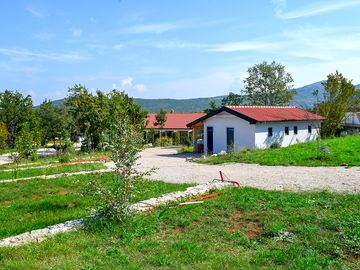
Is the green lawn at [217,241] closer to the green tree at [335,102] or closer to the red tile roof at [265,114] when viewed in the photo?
the red tile roof at [265,114]

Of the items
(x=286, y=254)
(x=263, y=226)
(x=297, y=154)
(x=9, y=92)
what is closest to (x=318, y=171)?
(x=297, y=154)

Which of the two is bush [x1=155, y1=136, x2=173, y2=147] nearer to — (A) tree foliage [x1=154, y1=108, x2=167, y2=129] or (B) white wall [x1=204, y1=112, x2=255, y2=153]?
(A) tree foliage [x1=154, y1=108, x2=167, y2=129]

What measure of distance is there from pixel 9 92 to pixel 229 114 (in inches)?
1388

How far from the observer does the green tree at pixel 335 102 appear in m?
37.8

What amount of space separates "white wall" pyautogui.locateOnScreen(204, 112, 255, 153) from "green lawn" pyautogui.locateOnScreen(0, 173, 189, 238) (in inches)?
523

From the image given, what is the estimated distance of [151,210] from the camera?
29.2 feet

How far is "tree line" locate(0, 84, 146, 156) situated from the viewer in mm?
30358

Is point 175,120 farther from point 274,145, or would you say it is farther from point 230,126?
point 274,145

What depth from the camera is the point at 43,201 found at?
10.6m

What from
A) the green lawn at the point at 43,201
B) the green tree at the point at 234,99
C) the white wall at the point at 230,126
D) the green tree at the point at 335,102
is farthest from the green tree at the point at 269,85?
the green lawn at the point at 43,201

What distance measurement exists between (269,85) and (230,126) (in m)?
32.5

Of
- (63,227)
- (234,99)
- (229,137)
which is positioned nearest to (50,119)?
(234,99)

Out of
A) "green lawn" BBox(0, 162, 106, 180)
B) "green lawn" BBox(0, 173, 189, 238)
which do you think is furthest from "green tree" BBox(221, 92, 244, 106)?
"green lawn" BBox(0, 173, 189, 238)

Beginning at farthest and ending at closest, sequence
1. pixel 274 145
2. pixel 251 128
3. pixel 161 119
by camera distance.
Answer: pixel 161 119 → pixel 274 145 → pixel 251 128
